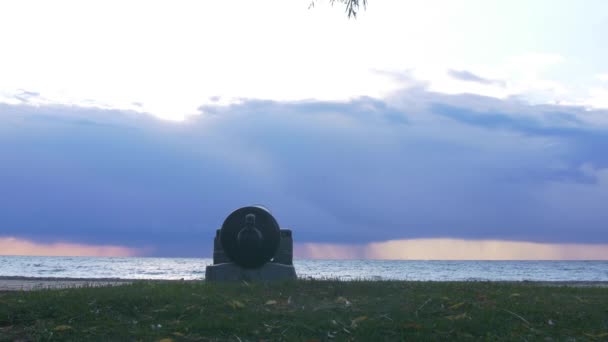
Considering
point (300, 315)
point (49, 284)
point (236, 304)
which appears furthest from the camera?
point (49, 284)

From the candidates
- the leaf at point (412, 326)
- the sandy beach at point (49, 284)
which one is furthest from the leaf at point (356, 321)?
the sandy beach at point (49, 284)

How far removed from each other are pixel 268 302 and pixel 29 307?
4.64 metres

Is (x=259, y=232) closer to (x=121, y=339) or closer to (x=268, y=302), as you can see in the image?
(x=268, y=302)

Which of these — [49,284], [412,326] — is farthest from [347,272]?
[412,326]

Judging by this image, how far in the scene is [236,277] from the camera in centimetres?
2211

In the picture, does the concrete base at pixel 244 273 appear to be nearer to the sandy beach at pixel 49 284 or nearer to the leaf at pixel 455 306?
the sandy beach at pixel 49 284

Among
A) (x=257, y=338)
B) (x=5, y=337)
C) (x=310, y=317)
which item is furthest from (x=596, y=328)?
(x=5, y=337)

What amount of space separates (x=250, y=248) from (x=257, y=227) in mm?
833

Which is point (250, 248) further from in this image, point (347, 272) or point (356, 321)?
point (347, 272)

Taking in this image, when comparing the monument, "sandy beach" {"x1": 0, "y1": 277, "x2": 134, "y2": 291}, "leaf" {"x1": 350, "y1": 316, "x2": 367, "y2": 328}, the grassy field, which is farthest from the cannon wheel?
"leaf" {"x1": 350, "y1": 316, "x2": 367, "y2": 328}

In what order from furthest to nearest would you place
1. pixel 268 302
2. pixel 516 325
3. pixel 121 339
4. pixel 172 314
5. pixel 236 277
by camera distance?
pixel 236 277
pixel 268 302
pixel 172 314
pixel 516 325
pixel 121 339

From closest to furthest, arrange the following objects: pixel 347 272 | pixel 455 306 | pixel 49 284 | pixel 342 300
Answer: pixel 455 306 < pixel 342 300 < pixel 49 284 < pixel 347 272

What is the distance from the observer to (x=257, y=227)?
22.6 m

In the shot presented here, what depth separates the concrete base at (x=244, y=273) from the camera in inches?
870
